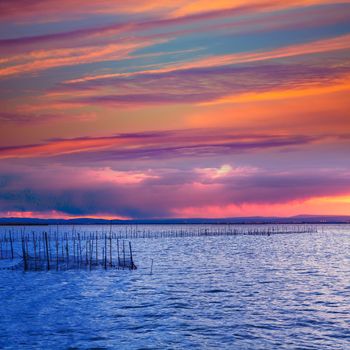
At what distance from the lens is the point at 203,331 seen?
28.3 meters

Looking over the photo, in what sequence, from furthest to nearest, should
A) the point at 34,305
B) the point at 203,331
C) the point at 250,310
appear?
the point at 34,305 < the point at 250,310 < the point at 203,331

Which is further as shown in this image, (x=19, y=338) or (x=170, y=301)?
(x=170, y=301)

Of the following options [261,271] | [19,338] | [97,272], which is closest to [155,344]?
[19,338]

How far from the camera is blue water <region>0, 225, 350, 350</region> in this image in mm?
26328

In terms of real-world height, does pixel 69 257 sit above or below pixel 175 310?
above

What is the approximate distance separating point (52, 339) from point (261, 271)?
36671 millimetres

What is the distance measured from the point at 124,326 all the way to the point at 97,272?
1060 inches

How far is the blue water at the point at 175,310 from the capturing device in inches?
1037

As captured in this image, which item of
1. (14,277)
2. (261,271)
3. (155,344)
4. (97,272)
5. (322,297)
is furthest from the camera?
(261,271)

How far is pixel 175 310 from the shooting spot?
34.2 meters

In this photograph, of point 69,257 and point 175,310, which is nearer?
point 175,310

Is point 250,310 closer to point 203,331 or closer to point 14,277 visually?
point 203,331

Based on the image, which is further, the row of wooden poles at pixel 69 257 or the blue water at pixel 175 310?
the row of wooden poles at pixel 69 257

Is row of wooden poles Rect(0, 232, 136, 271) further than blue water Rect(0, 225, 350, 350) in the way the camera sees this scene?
Yes
